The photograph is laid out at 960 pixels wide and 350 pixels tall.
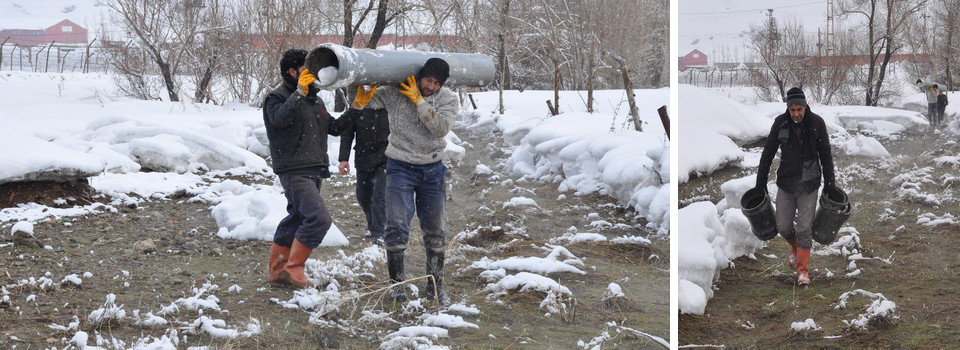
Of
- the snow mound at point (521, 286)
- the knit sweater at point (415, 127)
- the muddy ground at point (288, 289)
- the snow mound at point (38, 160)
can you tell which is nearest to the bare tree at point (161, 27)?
the snow mound at point (38, 160)

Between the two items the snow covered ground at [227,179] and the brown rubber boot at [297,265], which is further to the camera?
the brown rubber boot at [297,265]

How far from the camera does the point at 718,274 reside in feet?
8.58

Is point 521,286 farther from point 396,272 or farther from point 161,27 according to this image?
point 161,27

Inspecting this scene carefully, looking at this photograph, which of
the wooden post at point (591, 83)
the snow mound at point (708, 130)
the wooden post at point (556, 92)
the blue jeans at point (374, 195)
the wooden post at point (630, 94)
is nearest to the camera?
the snow mound at point (708, 130)

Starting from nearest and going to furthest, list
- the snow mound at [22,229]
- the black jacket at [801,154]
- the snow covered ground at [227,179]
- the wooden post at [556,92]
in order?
the black jacket at [801,154]
the snow covered ground at [227,179]
the snow mound at [22,229]
the wooden post at [556,92]

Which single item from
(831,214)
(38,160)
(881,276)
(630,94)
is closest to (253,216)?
(38,160)

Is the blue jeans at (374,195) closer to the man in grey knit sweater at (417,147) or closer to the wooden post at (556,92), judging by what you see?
the man in grey knit sweater at (417,147)

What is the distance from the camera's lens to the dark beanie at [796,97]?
246 centimetres

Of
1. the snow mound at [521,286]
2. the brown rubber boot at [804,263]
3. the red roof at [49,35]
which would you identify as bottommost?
the snow mound at [521,286]

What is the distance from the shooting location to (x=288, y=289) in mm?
3127

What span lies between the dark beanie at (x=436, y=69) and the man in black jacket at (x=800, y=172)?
Answer: 96 centimetres

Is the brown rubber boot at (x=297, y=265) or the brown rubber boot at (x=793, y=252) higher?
the brown rubber boot at (x=793, y=252)

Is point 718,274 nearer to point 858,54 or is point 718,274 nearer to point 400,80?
point 858,54

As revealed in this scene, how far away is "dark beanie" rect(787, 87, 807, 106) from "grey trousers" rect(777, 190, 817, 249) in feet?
0.79
